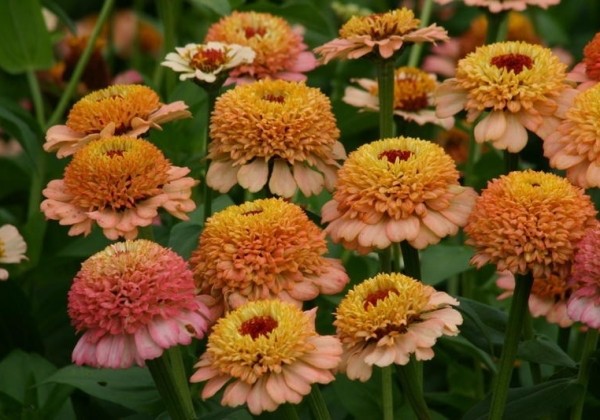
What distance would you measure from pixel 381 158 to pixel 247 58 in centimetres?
28

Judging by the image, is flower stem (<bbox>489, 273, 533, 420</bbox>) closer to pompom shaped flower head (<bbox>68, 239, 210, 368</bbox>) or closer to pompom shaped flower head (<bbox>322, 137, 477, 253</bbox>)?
pompom shaped flower head (<bbox>322, 137, 477, 253</bbox>)

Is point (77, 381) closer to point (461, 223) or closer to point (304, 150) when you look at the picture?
point (304, 150)

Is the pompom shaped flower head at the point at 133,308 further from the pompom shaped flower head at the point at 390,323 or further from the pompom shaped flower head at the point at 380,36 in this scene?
the pompom shaped flower head at the point at 380,36

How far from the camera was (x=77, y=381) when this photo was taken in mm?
1203

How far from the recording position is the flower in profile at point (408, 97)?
1.47 m

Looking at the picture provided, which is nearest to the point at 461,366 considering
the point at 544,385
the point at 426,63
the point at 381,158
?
the point at 544,385

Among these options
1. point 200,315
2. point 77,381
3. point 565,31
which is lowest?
point 565,31

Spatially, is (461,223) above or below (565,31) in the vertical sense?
above

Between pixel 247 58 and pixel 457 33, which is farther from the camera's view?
pixel 457 33

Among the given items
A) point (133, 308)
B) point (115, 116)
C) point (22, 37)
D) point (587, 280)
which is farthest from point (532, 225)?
point (22, 37)

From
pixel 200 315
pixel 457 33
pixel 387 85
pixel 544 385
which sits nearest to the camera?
pixel 200 315

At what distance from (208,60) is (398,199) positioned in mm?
317

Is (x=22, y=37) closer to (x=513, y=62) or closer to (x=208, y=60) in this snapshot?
(x=208, y=60)

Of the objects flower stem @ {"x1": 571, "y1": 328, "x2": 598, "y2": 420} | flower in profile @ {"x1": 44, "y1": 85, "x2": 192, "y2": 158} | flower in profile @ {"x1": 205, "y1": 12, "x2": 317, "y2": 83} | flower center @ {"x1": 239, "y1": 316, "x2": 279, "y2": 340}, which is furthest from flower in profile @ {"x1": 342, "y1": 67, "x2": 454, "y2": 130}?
flower center @ {"x1": 239, "y1": 316, "x2": 279, "y2": 340}
